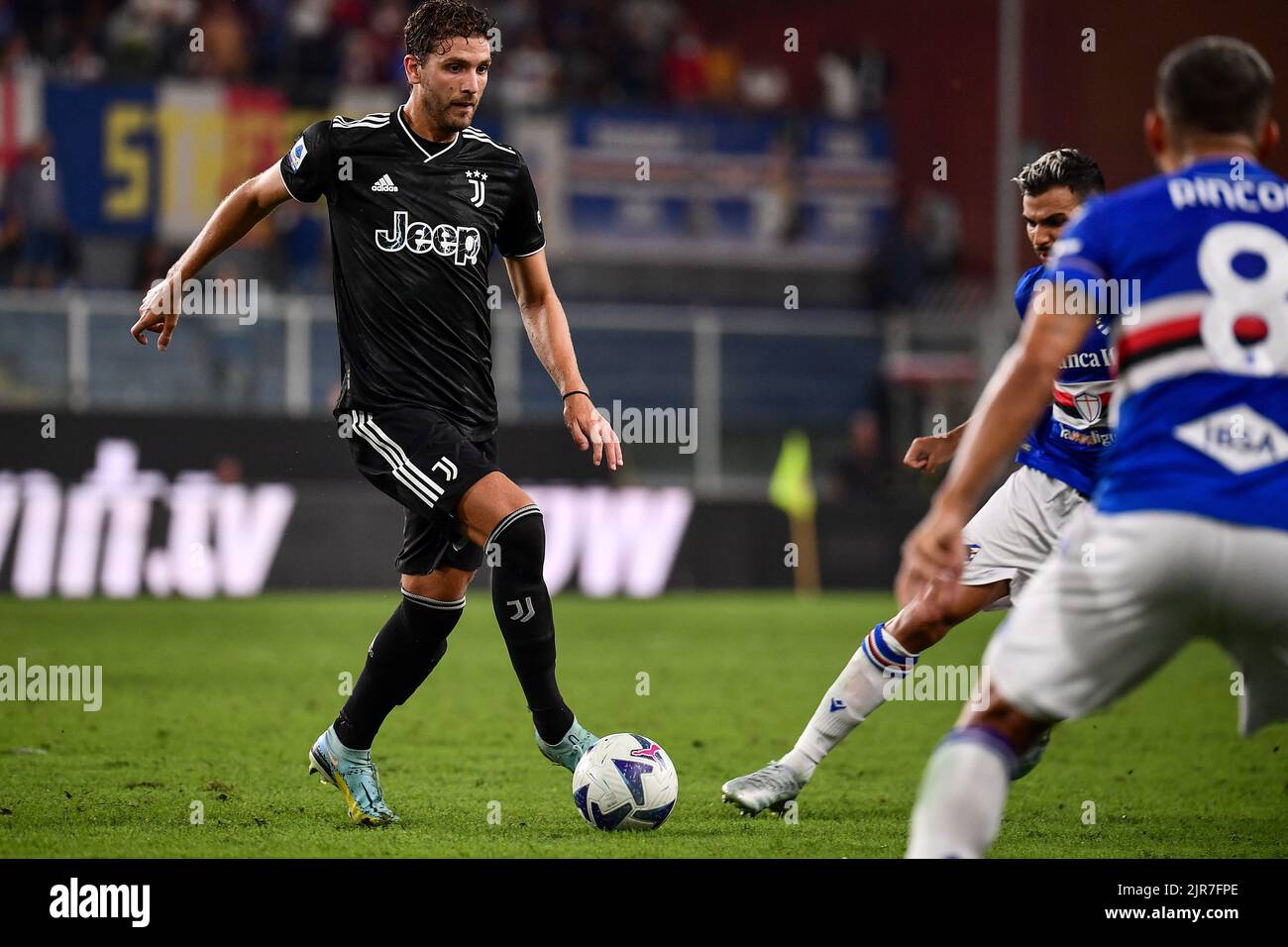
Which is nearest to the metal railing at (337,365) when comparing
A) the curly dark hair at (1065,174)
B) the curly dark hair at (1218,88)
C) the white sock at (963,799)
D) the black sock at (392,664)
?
the black sock at (392,664)

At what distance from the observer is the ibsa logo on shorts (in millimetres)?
5535

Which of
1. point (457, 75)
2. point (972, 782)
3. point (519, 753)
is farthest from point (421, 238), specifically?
point (972, 782)

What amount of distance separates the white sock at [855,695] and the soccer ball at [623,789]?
56 cm

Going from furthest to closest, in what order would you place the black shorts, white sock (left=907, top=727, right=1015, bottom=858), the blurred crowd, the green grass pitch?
the blurred crowd
the black shorts
the green grass pitch
white sock (left=907, top=727, right=1015, bottom=858)

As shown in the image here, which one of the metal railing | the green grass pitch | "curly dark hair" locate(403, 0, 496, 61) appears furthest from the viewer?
the metal railing

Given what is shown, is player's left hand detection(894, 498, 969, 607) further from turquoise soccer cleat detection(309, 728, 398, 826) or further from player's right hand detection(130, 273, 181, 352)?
player's right hand detection(130, 273, 181, 352)

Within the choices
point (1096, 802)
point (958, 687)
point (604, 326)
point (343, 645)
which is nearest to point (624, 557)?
point (604, 326)

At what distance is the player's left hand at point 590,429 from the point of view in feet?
18.0

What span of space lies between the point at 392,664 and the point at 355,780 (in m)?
0.38

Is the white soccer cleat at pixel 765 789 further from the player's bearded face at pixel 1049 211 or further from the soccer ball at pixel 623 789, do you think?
the player's bearded face at pixel 1049 211

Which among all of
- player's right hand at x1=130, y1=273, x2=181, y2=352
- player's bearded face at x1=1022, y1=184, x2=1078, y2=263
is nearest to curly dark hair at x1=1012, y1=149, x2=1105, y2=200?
player's bearded face at x1=1022, y1=184, x2=1078, y2=263

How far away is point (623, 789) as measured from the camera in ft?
17.5

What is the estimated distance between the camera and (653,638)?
12539 millimetres
